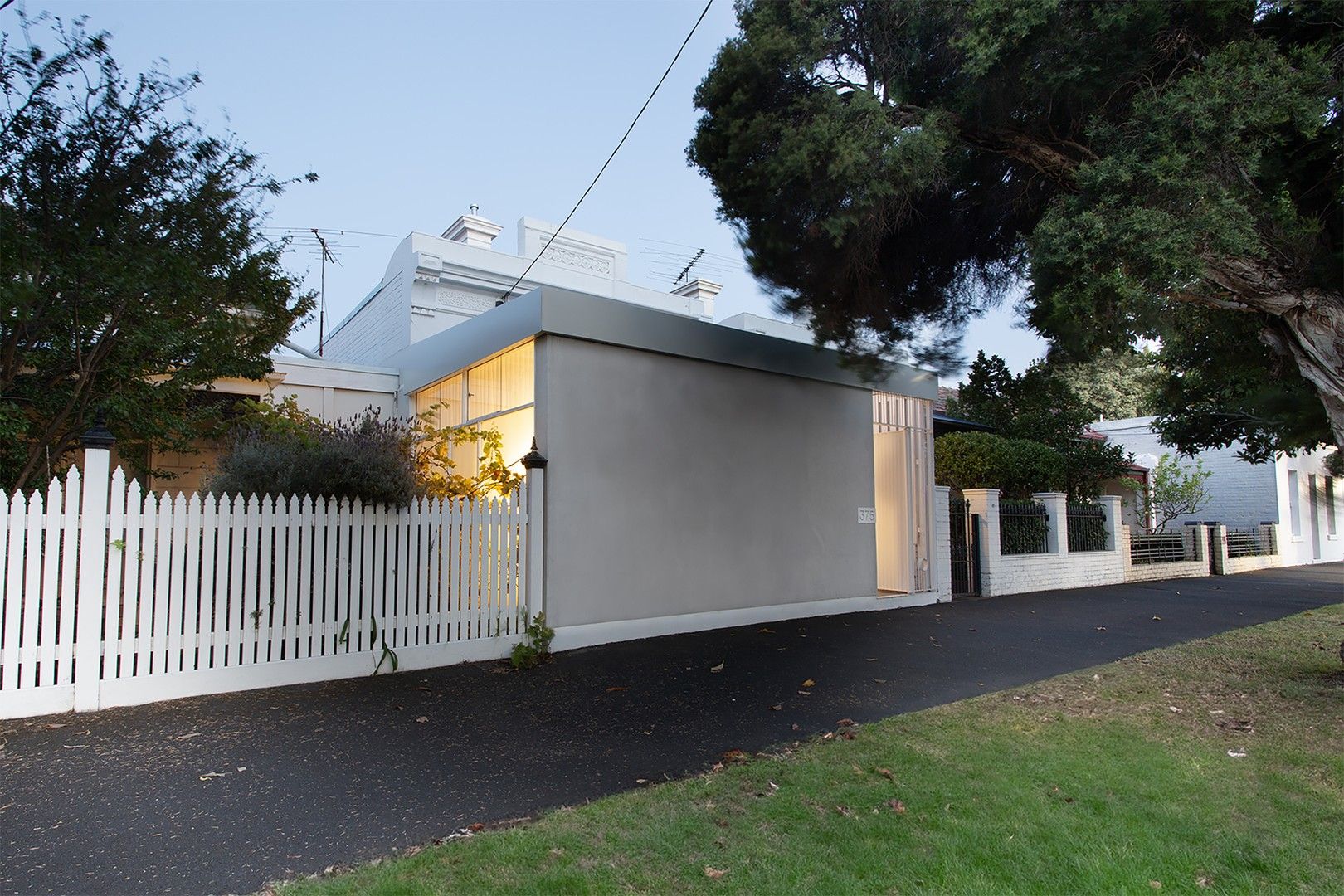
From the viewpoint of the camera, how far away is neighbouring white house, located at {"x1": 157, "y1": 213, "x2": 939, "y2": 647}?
8.02 meters

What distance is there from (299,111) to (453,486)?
5551mm

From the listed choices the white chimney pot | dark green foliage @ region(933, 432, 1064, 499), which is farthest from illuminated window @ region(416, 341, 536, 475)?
dark green foliage @ region(933, 432, 1064, 499)

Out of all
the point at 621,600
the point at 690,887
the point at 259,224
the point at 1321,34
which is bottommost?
the point at 690,887

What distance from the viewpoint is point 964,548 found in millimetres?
12766

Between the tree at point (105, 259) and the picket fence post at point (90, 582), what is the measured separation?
1.32 meters

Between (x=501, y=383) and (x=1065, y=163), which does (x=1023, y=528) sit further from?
(x=501, y=383)

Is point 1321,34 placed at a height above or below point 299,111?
below

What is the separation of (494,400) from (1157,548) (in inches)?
604

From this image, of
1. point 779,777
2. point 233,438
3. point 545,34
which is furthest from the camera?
point 545,34

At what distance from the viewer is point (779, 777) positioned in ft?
13.8

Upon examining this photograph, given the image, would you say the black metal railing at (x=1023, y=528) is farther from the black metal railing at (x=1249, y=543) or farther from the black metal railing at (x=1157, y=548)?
the black metal railing at (x=1249, y=543)

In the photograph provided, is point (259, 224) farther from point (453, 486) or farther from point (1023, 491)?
point (1023, 491)

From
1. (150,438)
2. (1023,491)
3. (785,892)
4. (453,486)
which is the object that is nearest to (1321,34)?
(785,892)

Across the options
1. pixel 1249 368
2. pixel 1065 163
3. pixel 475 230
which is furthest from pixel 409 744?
pixel 475 230
